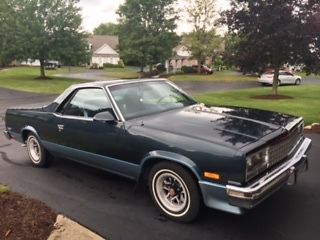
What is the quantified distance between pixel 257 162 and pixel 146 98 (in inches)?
78.0

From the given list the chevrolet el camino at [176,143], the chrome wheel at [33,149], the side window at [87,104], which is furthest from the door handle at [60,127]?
the chrome wheel at [33,149]

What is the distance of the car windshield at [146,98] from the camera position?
517 cm

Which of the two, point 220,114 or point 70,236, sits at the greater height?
point 220,114

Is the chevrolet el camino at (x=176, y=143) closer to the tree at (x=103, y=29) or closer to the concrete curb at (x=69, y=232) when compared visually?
the concrete curb at (x=69, y=232)

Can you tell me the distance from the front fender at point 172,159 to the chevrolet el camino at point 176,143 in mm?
10

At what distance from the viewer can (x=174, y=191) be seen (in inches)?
176

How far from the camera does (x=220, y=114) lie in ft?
16.8

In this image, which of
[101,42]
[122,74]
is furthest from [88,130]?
[101,42]

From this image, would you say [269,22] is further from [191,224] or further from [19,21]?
[19,21]

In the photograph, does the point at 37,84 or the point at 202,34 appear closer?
the point at 37,84

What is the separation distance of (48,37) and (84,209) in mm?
32101

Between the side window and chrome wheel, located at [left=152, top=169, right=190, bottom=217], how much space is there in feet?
4.10

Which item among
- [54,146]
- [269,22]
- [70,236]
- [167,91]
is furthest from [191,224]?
[269,22]

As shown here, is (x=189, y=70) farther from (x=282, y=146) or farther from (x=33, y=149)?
(x=282, y=146)
